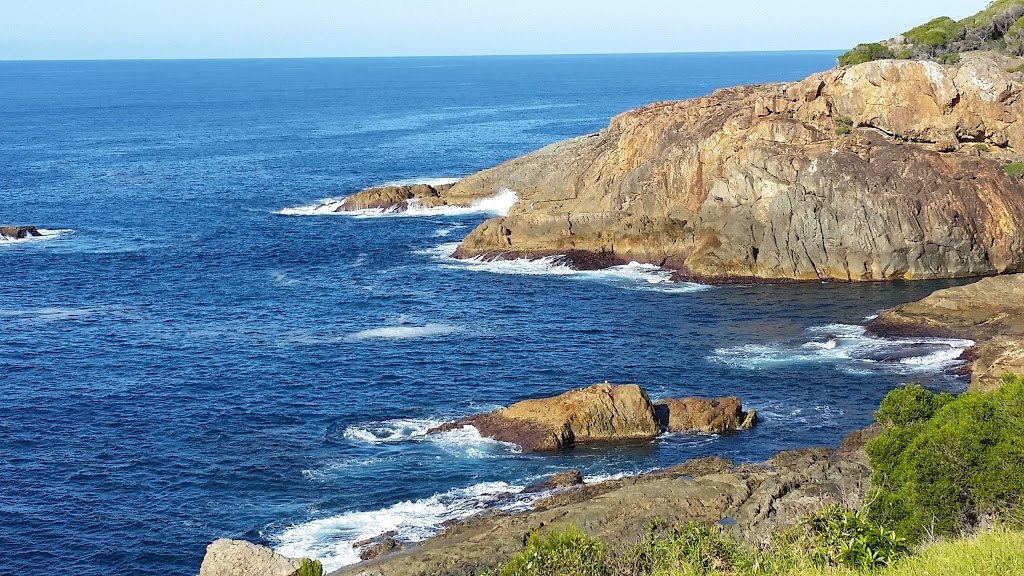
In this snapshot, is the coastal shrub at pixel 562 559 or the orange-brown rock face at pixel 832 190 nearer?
the coastal shrub at pixel 562 559

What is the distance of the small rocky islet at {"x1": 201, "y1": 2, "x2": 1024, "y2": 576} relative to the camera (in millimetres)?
60250

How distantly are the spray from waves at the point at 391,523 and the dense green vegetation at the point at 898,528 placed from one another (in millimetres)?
10268

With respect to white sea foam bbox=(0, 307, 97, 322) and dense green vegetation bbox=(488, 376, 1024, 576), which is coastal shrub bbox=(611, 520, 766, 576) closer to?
dense green vegetation bbox=(488, 376, 1024, 576)

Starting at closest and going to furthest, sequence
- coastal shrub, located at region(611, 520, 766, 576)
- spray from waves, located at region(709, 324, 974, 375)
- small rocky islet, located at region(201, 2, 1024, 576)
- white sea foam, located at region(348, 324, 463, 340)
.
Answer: coastal shrub, located at region(611, 520, 766, 576) → small rocky islet, located at region(201, 2, 1024, 576) → spray from waves, located at region(709, 324, 974, 375) → white sea foam, located at region(348, 324, 463, 340)

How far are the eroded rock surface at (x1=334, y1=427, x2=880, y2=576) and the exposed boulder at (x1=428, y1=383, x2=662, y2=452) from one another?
26.5ft

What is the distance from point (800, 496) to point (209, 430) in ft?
109

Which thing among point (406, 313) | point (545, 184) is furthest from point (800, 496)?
point (545, 184)

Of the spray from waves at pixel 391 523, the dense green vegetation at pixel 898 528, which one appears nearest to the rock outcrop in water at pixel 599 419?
the spray from waves at pixel 391 523

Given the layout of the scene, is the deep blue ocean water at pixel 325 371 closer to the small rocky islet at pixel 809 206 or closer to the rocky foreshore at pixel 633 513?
the small rocky islet at pixel 809 206

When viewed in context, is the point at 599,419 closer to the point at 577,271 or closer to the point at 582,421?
the point at 582,421

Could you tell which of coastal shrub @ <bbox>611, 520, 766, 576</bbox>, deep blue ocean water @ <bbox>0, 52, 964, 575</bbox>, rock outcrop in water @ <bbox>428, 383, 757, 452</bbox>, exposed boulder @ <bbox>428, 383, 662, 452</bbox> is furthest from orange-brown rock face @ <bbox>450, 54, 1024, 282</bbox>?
coastal shrub @ <bbox>611, 520, 766, 576</bbox>

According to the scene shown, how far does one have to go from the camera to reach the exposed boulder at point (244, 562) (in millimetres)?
41125

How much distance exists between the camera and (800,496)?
44688 millimetres

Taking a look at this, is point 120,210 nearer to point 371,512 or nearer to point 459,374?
point 459,374
